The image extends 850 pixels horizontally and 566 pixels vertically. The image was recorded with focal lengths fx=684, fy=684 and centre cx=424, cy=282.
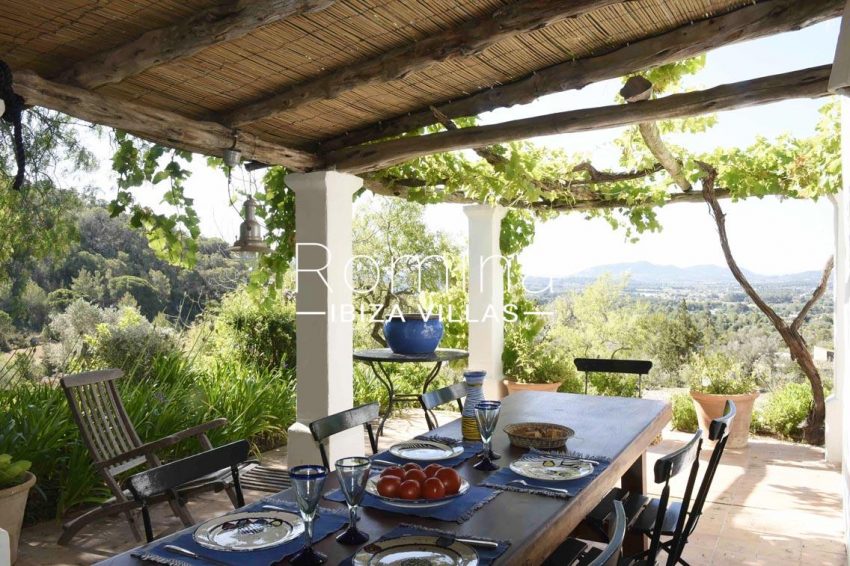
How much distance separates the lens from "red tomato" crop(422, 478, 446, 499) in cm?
194

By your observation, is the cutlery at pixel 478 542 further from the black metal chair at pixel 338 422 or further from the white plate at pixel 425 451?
the black metal chair at pixel 338 422

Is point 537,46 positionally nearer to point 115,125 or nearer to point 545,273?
point 115,125

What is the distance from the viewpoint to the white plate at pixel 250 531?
1.66m

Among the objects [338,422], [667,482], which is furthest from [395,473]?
[667,482]

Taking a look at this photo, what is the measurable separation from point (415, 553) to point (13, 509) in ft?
8.69

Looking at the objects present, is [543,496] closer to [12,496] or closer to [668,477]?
[668,477]

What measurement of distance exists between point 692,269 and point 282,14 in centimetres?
663

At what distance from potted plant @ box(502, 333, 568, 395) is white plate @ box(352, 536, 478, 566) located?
16.0 ft

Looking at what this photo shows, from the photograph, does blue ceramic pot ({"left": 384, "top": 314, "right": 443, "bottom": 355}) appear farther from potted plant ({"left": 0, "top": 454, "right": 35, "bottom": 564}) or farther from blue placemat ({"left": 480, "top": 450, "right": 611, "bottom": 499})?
blue placemat ({"left": 480, "top": 450, "right": 611, "bottom": 499})

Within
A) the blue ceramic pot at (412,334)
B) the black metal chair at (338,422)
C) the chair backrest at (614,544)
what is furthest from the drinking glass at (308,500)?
the blue ceramic pot at (412,334)

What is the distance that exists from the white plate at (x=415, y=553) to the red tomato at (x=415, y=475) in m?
0.34

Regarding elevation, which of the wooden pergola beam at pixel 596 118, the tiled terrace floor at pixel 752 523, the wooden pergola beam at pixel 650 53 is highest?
the wooden pergola beam at pixel 650 53

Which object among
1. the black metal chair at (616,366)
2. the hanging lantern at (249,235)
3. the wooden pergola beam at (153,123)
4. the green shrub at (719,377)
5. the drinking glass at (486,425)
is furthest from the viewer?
the green shrub at (719,377)

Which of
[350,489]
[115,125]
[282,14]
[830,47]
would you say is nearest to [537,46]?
[282,14]
